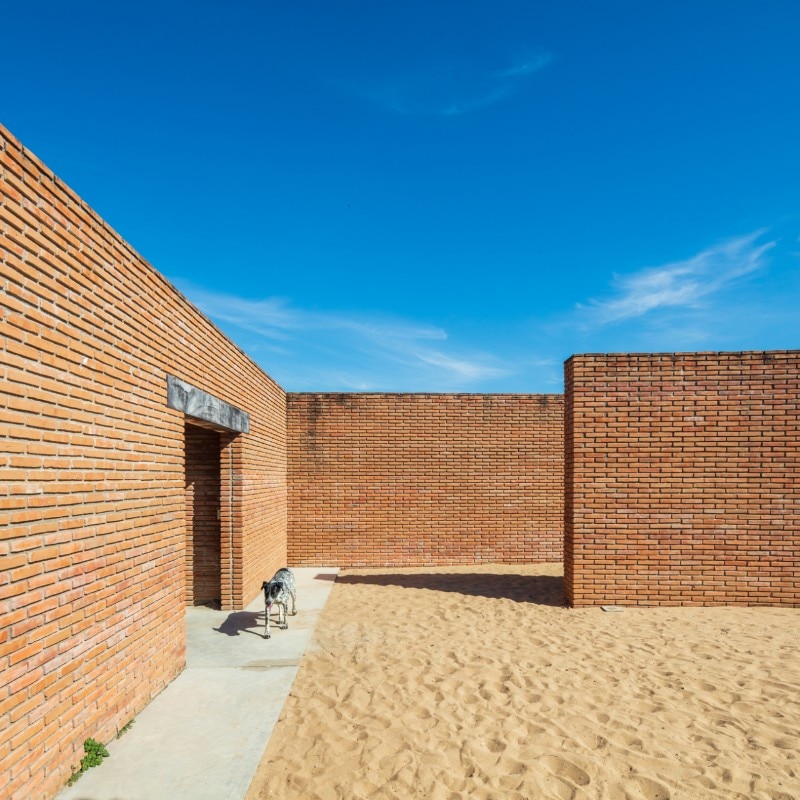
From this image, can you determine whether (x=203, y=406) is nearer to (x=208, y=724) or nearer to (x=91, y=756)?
(x=208, y=724)

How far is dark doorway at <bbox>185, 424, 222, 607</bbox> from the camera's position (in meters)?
7.74

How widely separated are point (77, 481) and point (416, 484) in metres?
8.60

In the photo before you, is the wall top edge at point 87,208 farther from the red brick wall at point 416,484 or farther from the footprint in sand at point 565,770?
the red brick wall at point 416,484

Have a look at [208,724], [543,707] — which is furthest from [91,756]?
[543,707]

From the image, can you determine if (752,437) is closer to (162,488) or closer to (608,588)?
(608,588)

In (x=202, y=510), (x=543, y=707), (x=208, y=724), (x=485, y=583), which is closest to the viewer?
(x=208, y=724)

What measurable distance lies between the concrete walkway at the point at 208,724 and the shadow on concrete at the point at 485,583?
124 inches

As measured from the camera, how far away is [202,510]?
7.75 metres

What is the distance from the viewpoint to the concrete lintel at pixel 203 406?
5.20 m

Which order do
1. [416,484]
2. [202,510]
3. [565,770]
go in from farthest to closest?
[416,484]
[202,510]
[565,770]

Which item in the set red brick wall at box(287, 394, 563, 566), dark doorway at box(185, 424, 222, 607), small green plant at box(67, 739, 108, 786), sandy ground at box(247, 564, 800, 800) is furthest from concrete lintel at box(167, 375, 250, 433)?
red brick wall at box(287, 394, 563, 566)

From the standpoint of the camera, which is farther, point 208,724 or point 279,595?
point 279,595

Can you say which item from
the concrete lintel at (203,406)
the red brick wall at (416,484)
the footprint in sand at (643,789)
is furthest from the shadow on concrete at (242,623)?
the footprint in sand at (643,789)

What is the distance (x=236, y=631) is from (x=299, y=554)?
494cm
